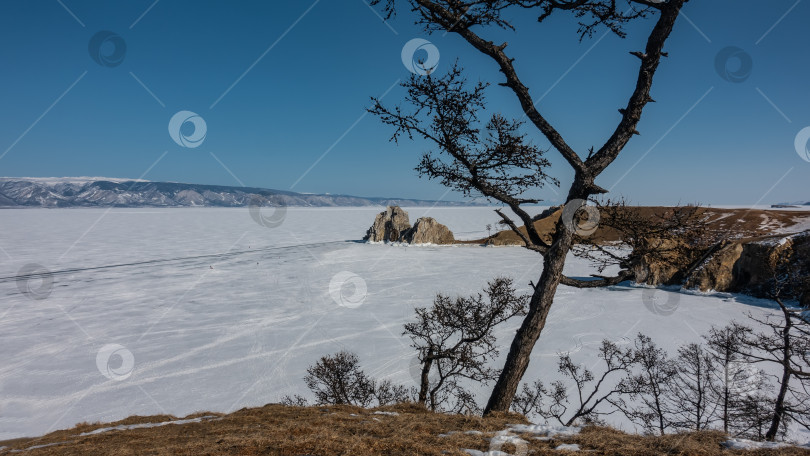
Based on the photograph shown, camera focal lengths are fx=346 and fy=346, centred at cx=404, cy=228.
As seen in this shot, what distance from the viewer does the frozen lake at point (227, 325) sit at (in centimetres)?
1927

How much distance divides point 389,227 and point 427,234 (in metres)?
9.43

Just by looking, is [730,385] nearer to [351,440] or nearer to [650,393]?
[650,393]

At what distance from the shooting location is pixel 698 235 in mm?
5012

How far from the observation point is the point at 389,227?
80.2m

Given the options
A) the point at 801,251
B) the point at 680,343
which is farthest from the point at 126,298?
the point at 801,251

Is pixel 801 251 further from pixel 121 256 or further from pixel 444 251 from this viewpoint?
pixel 121 256

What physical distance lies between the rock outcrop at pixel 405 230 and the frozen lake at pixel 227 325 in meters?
18.5

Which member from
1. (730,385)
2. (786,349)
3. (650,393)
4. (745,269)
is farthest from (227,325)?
(745,269)

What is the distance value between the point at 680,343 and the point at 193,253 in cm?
7366

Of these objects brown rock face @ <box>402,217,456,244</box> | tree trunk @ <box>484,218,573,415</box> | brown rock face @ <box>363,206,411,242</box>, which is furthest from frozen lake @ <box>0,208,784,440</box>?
brown rock face @ <box>363,206,411,242</box>

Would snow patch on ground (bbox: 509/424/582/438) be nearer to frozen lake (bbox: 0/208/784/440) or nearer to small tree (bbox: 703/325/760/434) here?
small tree (bbox: 703/325/760/434)

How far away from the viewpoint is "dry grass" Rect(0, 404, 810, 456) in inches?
168

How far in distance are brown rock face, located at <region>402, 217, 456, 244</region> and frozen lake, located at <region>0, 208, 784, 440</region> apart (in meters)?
17.9

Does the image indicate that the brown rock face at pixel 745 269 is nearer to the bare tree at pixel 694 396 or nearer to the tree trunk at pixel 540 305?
the bare tree at pixel 694 396
